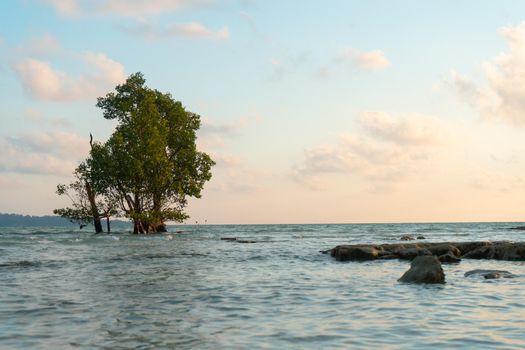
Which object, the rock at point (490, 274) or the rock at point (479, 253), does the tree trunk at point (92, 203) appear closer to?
the rock at point (479, 253)

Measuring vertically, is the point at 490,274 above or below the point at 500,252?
below

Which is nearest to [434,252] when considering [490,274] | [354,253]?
[354,253]

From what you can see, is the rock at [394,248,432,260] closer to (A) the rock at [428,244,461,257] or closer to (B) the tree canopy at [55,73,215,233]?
(A) the rock at [428,244,461,257]

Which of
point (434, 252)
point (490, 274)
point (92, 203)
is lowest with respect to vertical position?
point (490, 274)

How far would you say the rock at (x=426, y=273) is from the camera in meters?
16.7

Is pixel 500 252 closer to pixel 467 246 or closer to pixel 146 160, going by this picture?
pixel 467 246

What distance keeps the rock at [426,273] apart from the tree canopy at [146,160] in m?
45.7

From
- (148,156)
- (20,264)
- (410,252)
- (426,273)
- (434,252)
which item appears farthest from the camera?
(148,156)

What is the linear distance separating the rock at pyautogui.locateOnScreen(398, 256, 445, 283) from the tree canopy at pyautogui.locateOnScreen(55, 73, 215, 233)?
4565 centimetres

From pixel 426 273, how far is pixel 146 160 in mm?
47619

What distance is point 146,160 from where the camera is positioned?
61031 millimetres

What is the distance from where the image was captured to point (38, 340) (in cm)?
912

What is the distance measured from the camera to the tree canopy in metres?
60.9

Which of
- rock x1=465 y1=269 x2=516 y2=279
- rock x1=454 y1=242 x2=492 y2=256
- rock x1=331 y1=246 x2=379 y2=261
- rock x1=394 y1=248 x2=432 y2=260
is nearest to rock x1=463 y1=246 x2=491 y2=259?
rock x1=454 y1=242 x2=492 y2=256
